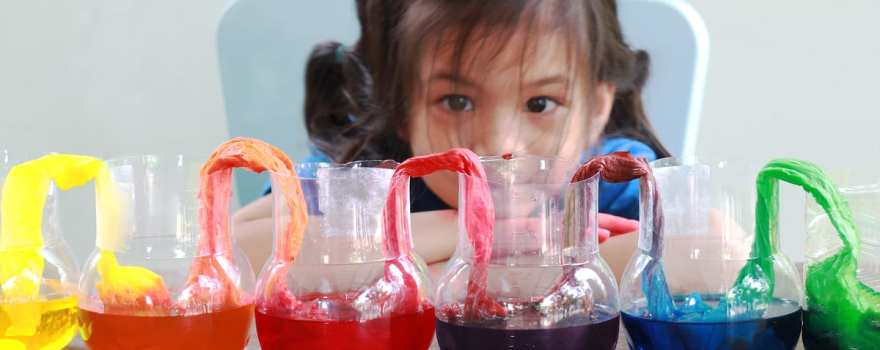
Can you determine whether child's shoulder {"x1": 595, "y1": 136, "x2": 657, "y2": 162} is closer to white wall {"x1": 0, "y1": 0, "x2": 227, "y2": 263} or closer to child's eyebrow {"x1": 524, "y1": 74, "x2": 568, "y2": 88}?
child's eyebrow {"x1": 524, "y1": 74, "x2": 568, "y2": 88}

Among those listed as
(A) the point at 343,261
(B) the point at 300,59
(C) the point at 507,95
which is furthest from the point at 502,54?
(A) the point at 343,261

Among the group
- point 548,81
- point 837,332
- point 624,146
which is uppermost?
point 548,81

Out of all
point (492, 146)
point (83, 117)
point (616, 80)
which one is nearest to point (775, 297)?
point (492, 146)

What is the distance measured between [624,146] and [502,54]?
1.02 feet

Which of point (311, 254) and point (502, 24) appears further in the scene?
point (502, 24)

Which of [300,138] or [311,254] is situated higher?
[300,138]

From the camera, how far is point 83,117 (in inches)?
67.1

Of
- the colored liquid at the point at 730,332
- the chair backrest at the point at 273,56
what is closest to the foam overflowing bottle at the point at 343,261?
the colored liquid at the point at 730,332

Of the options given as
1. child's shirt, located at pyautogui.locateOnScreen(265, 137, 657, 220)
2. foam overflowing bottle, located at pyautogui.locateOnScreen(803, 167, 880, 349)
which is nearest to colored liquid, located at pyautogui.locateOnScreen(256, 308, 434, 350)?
foam overflowing bottle, located at pyautogui.locateOnScreen(803, 167, 880, 349)

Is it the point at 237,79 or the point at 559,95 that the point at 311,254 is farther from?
the point at 237,79

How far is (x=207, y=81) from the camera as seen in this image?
166 cm

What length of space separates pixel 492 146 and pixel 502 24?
0.69 feet

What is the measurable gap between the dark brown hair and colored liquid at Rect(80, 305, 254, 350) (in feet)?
3.07

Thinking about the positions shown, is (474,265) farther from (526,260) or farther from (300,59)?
(300,59)
